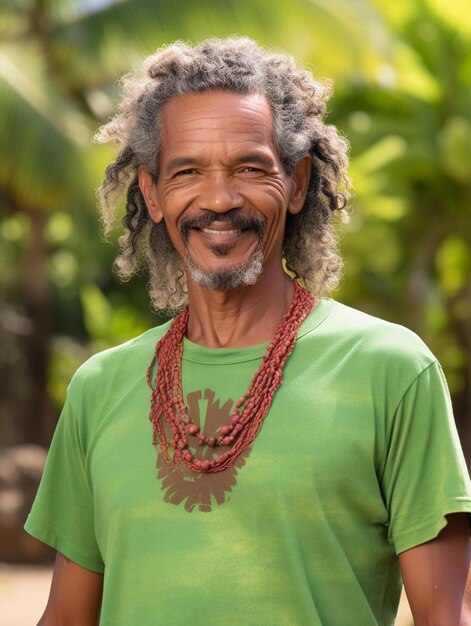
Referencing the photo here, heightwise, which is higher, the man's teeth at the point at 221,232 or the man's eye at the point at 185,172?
the man's eye at the point at 185,172

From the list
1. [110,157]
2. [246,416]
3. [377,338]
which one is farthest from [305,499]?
[110,157]

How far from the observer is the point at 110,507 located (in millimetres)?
2910

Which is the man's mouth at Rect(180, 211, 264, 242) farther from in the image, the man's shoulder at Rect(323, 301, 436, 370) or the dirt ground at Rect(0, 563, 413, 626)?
the dirt ground at Rect(0, 563, 413, 626)

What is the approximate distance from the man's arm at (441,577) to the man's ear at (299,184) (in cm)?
88

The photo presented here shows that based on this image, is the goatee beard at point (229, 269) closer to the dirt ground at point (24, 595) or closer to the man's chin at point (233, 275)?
the man's chin at point (233, 275)

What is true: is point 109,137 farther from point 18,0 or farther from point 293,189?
point 18,0

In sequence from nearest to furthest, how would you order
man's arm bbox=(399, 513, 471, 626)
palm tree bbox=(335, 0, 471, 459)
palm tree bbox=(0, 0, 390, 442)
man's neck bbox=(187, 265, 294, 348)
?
1. man's arm bbox=(399, 513, 471, 626)
2. man's neck bbox=(187, 265, 294, 348)
3. palm tree bbox=(0, 0, 390, 442)
4. palm tree bbox=(335, 0, 471, 459)

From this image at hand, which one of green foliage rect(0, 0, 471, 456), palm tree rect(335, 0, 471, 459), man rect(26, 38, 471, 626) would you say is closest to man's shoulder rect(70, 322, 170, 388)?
man rect(26, 38, 471, 626)

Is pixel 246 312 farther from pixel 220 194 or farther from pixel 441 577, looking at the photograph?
pixel 441 577

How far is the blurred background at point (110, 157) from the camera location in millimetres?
15672

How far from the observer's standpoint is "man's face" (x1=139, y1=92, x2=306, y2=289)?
9.66 feet

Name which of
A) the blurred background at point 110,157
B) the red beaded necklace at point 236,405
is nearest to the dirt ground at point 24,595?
the blurred background at point 110,157

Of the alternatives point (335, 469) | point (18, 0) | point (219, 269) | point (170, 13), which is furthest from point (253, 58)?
point (18, 0)

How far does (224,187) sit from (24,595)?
36.2 ft
